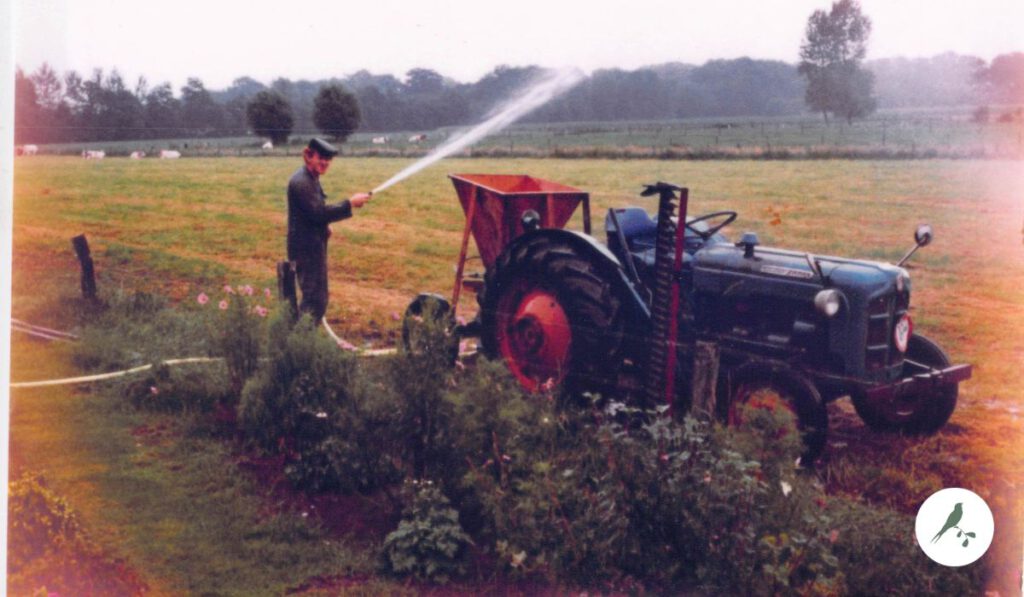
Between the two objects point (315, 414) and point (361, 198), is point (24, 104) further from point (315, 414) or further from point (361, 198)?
point (315, 414)

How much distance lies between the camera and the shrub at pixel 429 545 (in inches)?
199

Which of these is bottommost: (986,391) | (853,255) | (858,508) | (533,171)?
(858,508)

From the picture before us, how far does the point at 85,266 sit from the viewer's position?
6305 millimetres

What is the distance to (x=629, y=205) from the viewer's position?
5426 mm

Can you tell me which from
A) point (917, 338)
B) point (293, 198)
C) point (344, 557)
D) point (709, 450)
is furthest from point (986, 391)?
point (293, 198)

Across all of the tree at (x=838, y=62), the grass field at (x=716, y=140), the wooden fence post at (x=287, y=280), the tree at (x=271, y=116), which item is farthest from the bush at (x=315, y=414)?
the tree at (x=838, y=62)

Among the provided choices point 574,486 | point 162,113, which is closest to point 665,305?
point 574,486

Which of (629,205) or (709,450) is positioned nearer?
(709,450)

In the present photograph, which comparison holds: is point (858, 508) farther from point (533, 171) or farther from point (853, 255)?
point (533, 171)

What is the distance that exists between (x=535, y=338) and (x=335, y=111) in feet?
6.00

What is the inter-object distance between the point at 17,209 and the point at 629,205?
3.70 m

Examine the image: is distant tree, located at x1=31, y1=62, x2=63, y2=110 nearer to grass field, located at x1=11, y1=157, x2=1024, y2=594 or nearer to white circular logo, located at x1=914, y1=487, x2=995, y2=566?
grass field, located at x1=11, y1=157, x2=1024, y2=594

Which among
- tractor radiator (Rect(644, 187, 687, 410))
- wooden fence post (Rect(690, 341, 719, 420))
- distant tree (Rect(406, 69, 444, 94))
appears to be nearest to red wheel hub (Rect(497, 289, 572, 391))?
tractor radiator (Rect(644, 187, 687, 410))

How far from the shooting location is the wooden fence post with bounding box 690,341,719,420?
5.11 meters
